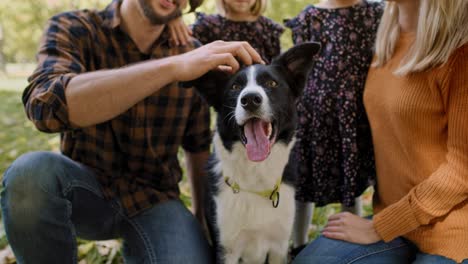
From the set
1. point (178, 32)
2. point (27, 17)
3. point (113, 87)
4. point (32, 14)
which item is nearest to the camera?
point (113, 87)

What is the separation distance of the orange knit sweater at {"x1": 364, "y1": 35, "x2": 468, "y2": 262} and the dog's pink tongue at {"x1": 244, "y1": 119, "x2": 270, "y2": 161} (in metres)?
0.63

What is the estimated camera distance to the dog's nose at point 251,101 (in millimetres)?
1567

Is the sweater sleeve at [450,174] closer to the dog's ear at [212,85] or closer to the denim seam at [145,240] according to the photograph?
the dog's ear at [212,85]

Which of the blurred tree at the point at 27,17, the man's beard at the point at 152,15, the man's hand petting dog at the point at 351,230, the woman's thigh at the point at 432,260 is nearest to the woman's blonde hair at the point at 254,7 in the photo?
the man's beard at the point at 152,15

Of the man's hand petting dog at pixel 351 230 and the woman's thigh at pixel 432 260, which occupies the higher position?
the woman's thigh at pixel 432 260

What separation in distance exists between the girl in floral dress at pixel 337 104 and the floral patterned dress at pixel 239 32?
0.26 metres

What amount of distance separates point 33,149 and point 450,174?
4322 mm

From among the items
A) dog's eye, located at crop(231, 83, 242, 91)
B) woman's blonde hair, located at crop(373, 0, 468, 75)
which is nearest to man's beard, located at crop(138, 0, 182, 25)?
dog's eye, located at crop(231, 83, 242, 91)

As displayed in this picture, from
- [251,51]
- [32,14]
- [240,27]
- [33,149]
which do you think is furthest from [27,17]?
[251,51]

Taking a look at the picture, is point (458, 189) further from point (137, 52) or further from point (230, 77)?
point (137, 52)

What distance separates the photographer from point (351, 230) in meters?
1.96

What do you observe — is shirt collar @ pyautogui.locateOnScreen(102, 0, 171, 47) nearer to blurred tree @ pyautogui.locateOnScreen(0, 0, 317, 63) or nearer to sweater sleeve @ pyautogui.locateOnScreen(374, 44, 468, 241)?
blurred tree @ pyautogui.locateOnScreen(0, 0, 317, 63)

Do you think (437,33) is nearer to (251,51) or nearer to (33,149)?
(251,51)

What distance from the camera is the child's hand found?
207 centimetres
